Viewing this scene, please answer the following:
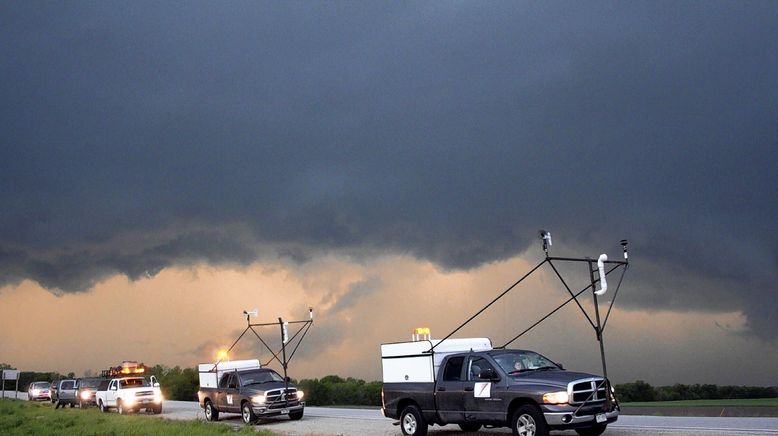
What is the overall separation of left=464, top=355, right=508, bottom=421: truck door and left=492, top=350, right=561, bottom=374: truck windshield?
0.95 feet

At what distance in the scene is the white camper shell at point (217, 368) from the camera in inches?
1213

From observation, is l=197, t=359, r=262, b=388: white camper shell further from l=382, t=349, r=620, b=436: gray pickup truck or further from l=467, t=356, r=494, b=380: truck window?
l=467, t=356, r=494, b=380: truck window

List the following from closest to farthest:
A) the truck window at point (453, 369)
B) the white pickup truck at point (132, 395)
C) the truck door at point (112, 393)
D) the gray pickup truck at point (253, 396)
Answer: the truck window at point (453, 369)
the gray pickup truck at point (253, 396)
the white pickup truck at point (132, 395)
the truck door at point (112, 393)

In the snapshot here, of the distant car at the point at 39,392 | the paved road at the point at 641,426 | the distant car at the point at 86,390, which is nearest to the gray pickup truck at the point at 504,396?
the paved road at the point at 641,426

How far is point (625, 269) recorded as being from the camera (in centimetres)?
1962

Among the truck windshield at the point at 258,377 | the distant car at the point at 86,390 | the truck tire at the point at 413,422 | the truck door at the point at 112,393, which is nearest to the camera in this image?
the truck tire at the point at 413,422

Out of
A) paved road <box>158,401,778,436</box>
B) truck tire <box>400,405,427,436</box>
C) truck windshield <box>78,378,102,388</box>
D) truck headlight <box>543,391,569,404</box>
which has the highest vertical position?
truck windshield <box>78,378,102,388</box>

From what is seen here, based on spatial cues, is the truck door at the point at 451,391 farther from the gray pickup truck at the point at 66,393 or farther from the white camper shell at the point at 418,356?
the gray pickup truck at the point at 66,393

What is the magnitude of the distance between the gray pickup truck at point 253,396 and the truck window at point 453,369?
35.9ft

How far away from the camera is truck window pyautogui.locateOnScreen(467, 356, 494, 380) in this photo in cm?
1745

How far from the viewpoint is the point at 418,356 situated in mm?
19250

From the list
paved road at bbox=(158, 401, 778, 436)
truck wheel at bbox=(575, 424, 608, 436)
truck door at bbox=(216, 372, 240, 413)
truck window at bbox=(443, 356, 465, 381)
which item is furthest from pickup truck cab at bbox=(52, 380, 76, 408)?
truck wheel at bbox=(575, 424, 608, 436)

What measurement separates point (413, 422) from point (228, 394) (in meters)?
12.2

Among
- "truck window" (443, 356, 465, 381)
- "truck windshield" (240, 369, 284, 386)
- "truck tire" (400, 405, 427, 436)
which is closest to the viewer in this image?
"truck window" (443, 356, 465, 381)
